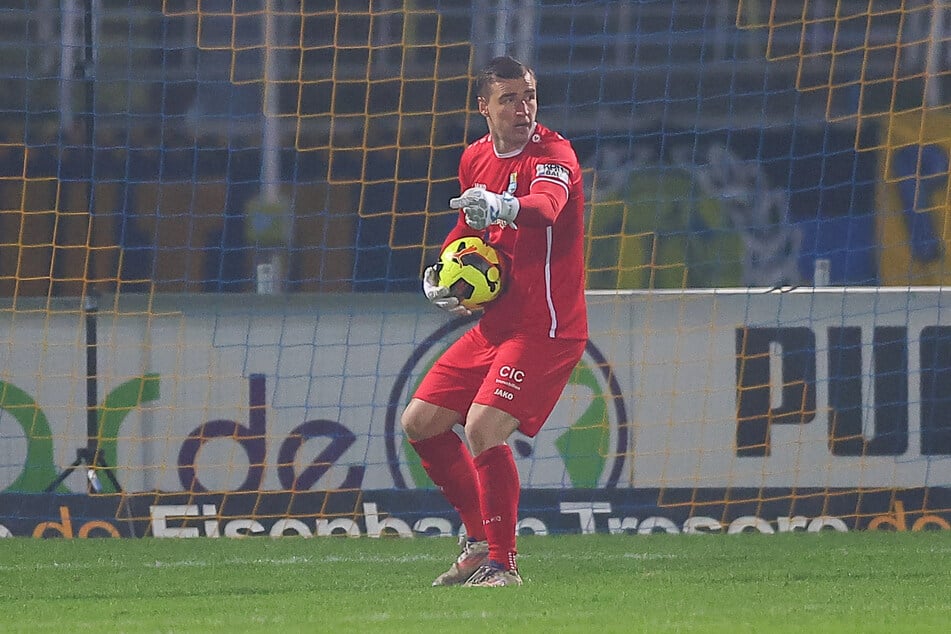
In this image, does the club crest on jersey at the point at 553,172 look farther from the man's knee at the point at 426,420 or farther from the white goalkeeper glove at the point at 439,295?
the man's knee at the point at 426,420

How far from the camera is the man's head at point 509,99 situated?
5.24 meters

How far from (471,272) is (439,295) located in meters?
0.12

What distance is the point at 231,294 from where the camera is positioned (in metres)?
7.43

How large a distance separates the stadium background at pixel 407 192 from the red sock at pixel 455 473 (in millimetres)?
1763

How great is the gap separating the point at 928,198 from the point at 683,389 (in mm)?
2854

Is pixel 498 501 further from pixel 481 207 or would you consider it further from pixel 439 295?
pixel 481 207

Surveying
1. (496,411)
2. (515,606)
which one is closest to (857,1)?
(496,411)

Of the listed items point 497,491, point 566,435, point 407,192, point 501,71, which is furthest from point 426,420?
point 407,192

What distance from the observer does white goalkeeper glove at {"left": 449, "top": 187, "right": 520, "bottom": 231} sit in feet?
15.4

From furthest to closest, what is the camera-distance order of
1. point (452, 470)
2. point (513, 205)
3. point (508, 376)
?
point (452, 470)
point (508, 376)
point (513, 205)

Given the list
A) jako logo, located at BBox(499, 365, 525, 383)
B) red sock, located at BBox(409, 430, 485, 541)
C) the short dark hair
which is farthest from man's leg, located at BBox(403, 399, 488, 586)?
the short dark hair

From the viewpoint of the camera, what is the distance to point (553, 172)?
514 centimetres

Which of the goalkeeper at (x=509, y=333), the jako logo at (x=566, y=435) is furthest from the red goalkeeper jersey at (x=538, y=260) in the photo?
the jako logo at (x=566, y=435)

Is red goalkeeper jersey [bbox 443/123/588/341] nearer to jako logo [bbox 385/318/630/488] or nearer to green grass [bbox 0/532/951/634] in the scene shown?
green grass [bbox 0/532/951/634]
